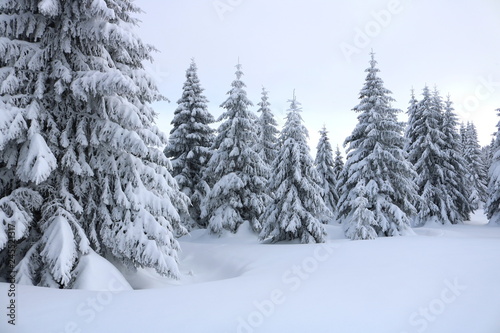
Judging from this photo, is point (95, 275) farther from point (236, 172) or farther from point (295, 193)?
point (236, 172)

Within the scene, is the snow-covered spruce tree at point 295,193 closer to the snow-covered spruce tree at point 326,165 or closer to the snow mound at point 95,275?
the snow mound at point 95,275

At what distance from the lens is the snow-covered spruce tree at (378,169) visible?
60.5 feet

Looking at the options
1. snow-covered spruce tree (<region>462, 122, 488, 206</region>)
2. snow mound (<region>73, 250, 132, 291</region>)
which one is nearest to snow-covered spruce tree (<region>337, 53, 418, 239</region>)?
snow mound (<region>73, 250, 132, 291</region>)

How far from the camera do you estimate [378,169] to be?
19.2m

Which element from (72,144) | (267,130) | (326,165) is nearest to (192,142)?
(267,130)

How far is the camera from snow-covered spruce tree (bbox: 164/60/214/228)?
2327 cm

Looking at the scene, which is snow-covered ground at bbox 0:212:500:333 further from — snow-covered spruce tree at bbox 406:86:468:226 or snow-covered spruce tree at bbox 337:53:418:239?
snow-covered spruce tree at bbox 406:86:468:226

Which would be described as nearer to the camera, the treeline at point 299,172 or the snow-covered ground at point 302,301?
the snow-covered ground at point 302,301

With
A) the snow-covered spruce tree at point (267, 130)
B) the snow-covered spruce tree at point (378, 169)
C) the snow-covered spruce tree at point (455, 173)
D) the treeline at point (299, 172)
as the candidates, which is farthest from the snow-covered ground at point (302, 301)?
the snow-covered spruce tree at point (455, 173)

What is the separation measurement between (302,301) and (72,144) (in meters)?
6.74

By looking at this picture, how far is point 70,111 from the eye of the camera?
8.31 meters

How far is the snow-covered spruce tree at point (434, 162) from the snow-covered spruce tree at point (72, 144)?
86.9ft

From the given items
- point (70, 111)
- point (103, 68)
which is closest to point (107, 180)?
point (70, 111)

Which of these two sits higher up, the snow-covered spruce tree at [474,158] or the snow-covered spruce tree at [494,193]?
the snow-covered spruce tree at [474,158]
